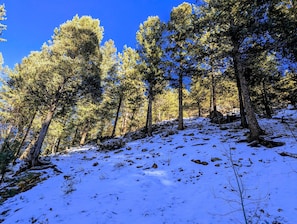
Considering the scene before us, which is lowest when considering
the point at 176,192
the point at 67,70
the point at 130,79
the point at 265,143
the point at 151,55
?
the point at 176,192

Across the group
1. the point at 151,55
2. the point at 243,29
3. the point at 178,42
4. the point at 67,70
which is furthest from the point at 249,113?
the point at 67,70

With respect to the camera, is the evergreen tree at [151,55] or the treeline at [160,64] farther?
the evergreen tree at [151,55]

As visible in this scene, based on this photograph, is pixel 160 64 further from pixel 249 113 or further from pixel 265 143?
pixel 265 143

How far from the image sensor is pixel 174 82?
57.2 feet

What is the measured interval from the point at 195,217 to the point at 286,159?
14.6 ft

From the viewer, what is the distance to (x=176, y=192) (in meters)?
6.29

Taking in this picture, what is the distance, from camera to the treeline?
942 cm

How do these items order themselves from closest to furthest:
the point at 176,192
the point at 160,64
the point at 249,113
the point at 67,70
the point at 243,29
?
the point at 176,192
the point at 243,29
the point at 249,113
the point at 67,70
the point at 160,64

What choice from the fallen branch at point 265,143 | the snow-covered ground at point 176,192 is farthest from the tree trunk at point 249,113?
the snow-covered ground at point 176,192

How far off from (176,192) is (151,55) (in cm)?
1416

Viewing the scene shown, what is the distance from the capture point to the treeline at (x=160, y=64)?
30.9 ft

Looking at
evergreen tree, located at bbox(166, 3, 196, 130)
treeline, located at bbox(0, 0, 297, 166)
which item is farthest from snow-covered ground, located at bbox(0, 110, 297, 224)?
evergreen tree, located at bbox(166, 3, 196, 130)

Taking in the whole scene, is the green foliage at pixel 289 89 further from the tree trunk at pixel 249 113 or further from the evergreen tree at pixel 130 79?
the evergreen tree at pixel 130 79

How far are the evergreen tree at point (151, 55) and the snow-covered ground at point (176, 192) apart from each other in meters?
9.31
